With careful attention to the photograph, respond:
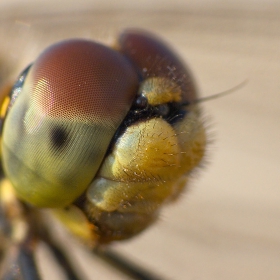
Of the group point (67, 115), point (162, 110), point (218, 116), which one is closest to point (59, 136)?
point (67, 115)

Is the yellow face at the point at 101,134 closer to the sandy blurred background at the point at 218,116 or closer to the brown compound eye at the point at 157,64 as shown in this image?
the brown compound eye at the point at 157,64

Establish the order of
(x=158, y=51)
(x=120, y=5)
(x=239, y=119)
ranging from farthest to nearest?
(x=120, y=5)
(x=239, y=119)
(x=158, y=51)

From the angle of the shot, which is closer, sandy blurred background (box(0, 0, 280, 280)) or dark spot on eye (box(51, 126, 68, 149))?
dark spot on eye (box(51, 126, 68, 149))

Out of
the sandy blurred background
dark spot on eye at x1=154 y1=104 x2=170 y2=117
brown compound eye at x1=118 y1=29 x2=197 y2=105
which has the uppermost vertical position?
brown compound eye at x1=118 y1=29 x2=197 y2=105

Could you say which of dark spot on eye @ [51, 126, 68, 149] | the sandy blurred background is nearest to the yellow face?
dark spot on eye @ [51, 126, 68, 149]

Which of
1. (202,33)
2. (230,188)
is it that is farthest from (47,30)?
(230,188)

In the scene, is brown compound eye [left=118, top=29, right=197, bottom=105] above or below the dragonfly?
above

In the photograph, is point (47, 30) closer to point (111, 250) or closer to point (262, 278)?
point (111, 250)

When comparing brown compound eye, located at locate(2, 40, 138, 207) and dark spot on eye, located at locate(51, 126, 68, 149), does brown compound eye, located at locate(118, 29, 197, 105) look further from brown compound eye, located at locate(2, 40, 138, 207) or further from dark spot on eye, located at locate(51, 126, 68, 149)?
dark spot on eye, located at locate(51, 126, 68, 149)
